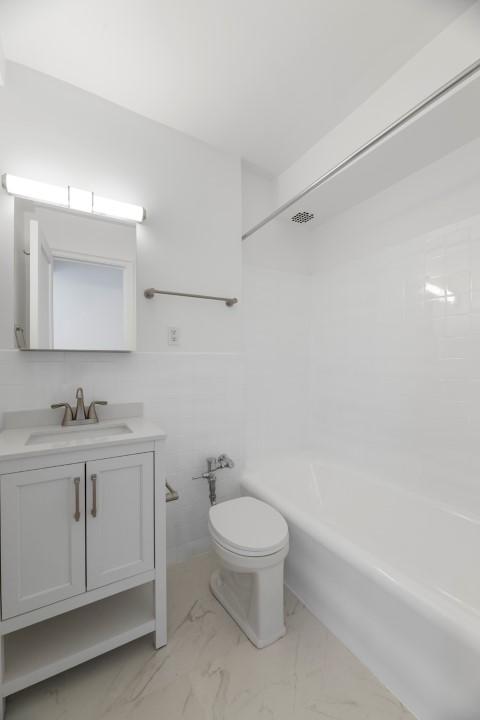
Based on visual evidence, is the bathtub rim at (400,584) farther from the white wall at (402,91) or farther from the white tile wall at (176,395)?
the white wall at (402,91)

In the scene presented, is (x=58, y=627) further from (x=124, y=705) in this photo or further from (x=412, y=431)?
(x=412, y=431)

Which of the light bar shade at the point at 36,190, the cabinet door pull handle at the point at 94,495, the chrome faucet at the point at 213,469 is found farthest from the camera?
the chrome faucet at the point at 213,469

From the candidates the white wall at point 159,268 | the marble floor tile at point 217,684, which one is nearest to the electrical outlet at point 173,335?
the white wall at point 159,268

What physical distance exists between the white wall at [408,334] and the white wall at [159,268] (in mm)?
774

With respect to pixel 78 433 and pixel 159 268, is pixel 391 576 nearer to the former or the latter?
pixel 78 433

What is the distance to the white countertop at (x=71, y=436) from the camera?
113 cm

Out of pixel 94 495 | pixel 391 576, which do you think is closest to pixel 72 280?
pixel 94 495

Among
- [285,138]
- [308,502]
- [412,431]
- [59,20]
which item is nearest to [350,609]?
[308,502]

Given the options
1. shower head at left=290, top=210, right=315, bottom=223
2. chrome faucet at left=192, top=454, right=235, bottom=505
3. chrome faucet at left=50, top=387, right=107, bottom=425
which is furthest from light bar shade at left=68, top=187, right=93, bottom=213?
chrome faucet at left=192, top=454, right=235, bottom=505

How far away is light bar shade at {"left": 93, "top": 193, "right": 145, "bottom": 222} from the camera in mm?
1664

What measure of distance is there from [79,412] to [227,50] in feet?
5.89

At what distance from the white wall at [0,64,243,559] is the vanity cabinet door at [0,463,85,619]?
20.6 inches

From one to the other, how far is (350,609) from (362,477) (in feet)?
2.89

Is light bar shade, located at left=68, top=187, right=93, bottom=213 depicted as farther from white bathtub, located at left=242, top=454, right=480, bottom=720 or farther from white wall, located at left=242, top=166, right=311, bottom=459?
white bathtub, located at left=242, top=454, right=480, bottom=720
